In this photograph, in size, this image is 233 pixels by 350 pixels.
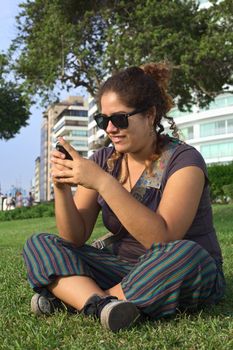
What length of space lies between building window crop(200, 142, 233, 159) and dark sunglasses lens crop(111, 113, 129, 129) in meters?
60.8

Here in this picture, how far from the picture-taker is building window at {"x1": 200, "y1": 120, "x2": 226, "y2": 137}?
→ 62969 mm

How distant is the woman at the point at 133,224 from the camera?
2539mm

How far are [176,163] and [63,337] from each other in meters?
1.05

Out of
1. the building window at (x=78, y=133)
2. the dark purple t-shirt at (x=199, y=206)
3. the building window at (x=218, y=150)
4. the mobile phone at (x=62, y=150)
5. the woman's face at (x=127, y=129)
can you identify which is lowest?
the dark purple t-shirt at (x=199, y=206)

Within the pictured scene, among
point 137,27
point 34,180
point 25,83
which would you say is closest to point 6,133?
point 25,83

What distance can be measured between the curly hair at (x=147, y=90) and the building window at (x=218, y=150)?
60.6 m

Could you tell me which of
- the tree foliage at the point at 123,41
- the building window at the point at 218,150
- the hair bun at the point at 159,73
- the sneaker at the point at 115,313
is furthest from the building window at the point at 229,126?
the sneaker at the point at 115,313

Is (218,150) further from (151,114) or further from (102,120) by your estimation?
(102,120)

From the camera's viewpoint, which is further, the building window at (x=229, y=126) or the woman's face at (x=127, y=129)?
the building window at (x=229, y=126)

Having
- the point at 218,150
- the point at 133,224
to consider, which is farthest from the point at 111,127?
the point at 218,150

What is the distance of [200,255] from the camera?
2.59 meters

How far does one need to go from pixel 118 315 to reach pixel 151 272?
10.8 inches

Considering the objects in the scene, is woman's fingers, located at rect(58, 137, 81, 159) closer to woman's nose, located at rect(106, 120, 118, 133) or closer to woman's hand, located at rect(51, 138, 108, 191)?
woman's hand, located at rect(51, 138, 108, 191)

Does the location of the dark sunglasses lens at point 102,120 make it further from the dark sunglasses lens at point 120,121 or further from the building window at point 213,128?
the building window at point 213,128
